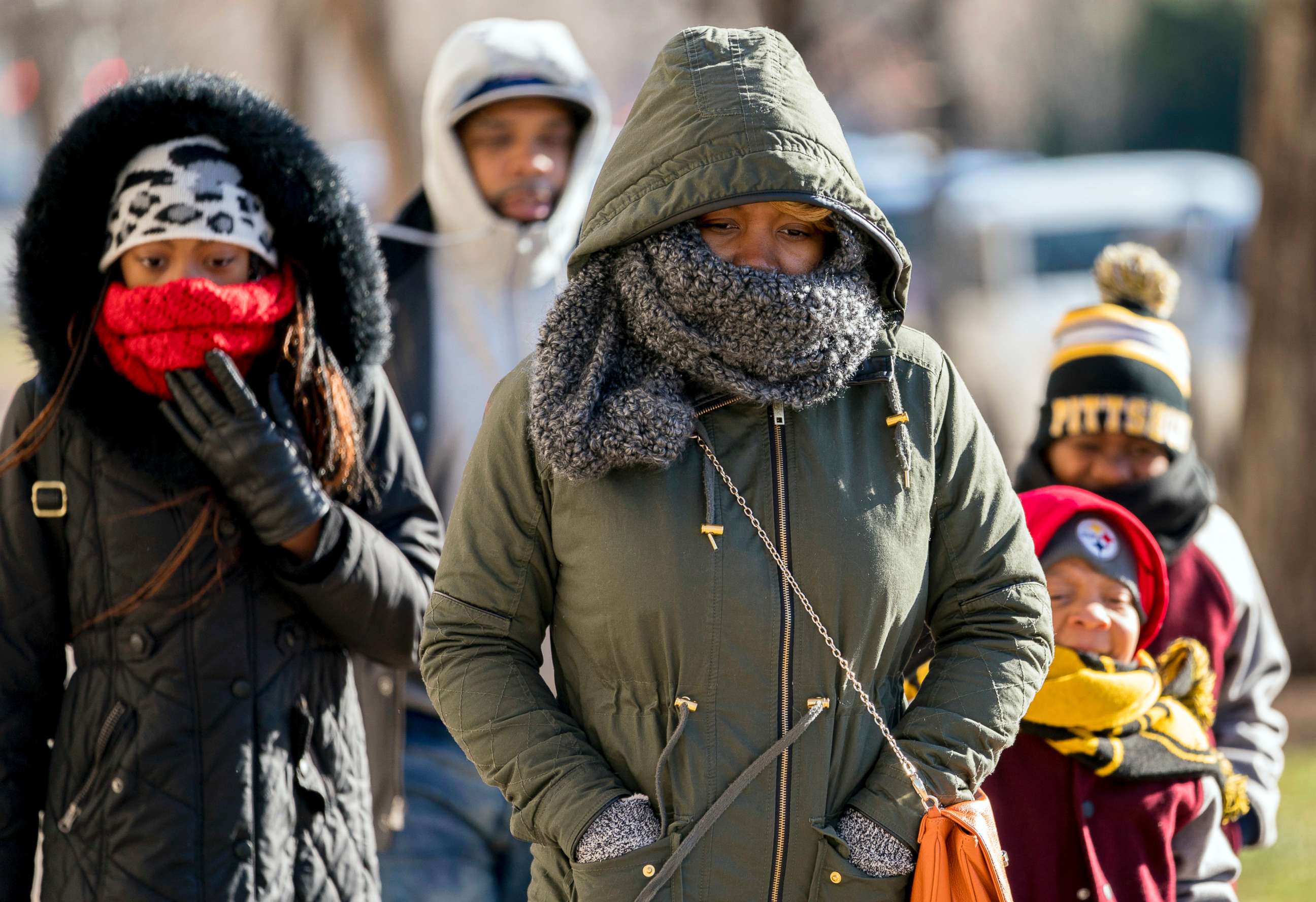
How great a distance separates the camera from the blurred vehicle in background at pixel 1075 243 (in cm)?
1603

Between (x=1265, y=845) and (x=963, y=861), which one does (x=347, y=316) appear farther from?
(x=1265, y=845)

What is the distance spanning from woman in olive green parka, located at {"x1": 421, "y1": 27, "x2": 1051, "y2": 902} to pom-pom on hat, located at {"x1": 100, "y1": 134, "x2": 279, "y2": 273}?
2.58 feet

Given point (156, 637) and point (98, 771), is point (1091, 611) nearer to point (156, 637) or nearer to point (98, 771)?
point (156, 637)

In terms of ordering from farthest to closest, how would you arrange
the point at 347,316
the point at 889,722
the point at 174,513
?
the point at 347,316 < the point at 174,513 < the point at 889,722

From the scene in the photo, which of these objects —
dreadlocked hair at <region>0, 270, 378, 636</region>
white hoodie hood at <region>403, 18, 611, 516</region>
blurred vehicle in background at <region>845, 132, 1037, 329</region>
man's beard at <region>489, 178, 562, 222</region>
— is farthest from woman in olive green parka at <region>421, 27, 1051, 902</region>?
blurred vehicle in background at <region>845, 132, 1037, 329</region>

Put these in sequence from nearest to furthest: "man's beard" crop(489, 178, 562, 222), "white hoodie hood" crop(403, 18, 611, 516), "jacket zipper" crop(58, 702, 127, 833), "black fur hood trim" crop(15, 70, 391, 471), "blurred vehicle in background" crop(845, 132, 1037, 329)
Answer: "jacket zipper" crop(58, 702, 127, 833), "black fur hood trim" crop(15, 70, 391, 471), "white hoodie hood" crop(403, 18, 611, 516), "man's beard" crop(489, 178, 562, 222), "blurred vehicle in background" crop(845, 132, 1037, 329)

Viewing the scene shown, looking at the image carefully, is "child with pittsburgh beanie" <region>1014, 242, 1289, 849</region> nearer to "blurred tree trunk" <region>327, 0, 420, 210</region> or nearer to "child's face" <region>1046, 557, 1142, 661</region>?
"child's face" <region>1046, 557, 1142, 661</region>

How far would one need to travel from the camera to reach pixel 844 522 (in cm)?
220

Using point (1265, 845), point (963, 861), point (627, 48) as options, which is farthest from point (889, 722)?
point (627, 48)

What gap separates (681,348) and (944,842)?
78cm

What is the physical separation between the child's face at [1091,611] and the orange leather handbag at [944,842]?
85 centimetres

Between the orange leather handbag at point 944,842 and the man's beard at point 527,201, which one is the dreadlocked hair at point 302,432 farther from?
the man's beard at point 527,201

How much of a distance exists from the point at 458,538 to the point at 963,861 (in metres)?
0.85

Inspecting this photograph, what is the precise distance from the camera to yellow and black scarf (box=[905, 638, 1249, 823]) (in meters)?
2.88
